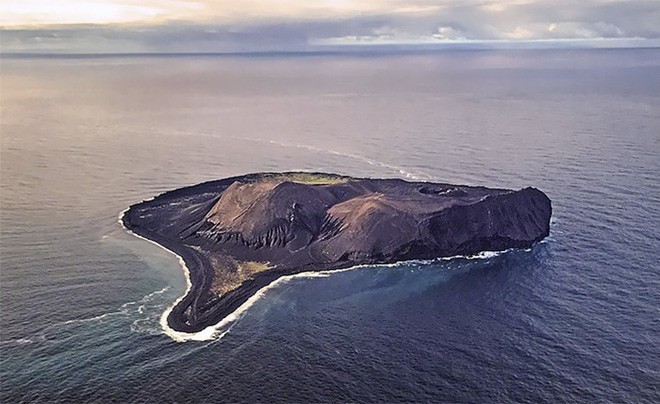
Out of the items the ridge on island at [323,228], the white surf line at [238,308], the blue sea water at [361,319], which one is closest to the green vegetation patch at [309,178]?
the ridge on island at [323,228]

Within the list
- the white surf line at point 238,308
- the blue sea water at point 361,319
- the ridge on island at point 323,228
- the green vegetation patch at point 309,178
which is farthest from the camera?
the green vegetation patch at point 309,178

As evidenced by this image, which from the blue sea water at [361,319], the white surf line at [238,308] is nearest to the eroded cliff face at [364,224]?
the white surf line at [238,308]

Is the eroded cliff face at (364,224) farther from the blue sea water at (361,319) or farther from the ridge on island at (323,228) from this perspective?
the blue sea water at (361,319)

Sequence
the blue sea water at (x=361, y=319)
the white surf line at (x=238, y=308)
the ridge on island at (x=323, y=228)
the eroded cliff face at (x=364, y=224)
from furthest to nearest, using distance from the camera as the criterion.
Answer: the eroded cliff face at (x=364, y=224) < the ridge on island at (x=323, y=228) < the white surf line at (x=238, y=308) < the blue sea water at (x=361, y=319)

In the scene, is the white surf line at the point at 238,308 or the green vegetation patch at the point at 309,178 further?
the green vegetation patch at the point at 309,178

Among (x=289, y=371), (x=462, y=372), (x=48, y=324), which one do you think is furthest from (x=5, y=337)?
(x=462, y=372)

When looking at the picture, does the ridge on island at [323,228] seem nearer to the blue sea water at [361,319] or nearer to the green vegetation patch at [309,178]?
the blue sea water at [361,319]

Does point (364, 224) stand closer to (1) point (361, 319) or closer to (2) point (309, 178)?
(1) point (361, 319)

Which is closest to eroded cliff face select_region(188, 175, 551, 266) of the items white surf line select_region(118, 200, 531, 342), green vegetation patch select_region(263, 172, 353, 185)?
white surf line select_region(118, 200, 531, 342)

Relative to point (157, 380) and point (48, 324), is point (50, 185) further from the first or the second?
point (157, 380)

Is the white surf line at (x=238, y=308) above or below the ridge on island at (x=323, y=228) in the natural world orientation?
below
